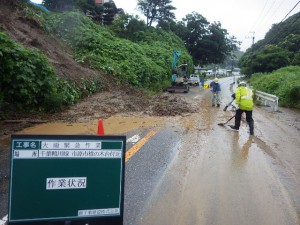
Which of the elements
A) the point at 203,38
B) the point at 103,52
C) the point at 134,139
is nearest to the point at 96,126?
the point at 134,139

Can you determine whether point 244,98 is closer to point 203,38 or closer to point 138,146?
point 138,146

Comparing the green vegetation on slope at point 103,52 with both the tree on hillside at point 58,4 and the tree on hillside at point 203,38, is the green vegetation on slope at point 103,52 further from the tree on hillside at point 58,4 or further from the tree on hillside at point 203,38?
the tree on hillside at point 203,38

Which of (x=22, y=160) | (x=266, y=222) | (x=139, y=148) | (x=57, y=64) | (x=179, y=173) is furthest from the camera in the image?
(x=57, y=64)

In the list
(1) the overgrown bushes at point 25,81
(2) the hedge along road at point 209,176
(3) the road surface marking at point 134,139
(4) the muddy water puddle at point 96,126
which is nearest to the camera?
(2) the hedge along road at point 209,176

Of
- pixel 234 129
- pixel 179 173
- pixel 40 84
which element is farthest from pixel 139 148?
pixel 40 84

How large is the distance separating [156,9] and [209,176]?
163ft

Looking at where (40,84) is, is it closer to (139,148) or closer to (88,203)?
(139,148)

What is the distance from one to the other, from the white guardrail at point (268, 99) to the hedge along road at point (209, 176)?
6.90 metres

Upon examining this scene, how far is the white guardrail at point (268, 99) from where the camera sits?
17375 millimetres

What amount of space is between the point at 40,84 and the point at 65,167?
8770 mm

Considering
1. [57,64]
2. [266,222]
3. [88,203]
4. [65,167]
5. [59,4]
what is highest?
[59,4]

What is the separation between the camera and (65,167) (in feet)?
9.67

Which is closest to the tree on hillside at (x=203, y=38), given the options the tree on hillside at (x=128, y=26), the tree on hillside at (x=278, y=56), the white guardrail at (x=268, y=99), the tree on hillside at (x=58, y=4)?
the tree on hillside at (x=278, y=56)

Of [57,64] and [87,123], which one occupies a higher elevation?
[57,64]
